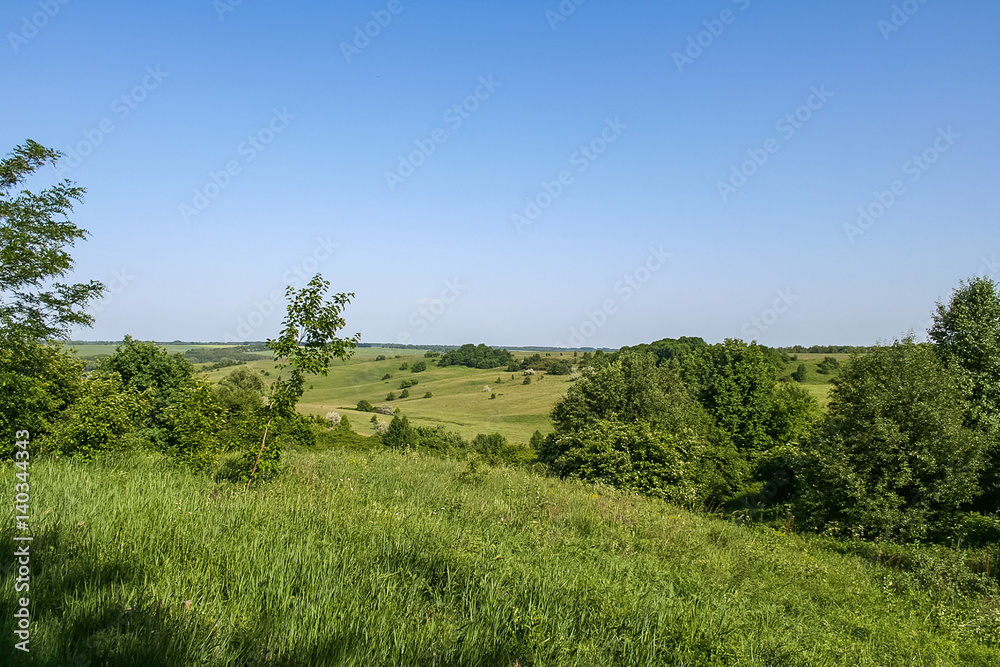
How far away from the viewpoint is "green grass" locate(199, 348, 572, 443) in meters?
69.2

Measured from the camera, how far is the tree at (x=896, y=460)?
1878cm

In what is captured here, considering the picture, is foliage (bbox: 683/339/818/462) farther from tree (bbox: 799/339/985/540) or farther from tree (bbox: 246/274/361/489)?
tree (bbox: 246/274/361/489)

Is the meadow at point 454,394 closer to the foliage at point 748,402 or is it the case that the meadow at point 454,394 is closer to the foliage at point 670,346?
the foliage at point 748,402

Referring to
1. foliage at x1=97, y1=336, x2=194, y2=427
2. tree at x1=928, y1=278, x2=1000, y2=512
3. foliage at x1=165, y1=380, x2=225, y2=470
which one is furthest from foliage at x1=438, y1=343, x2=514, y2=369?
foliage at x1=165, y1=380, x2=225, y2=470

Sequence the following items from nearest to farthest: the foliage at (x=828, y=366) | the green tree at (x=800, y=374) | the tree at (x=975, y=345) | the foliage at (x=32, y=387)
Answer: the foliage at (x=32, y=387) < the tree at (x=975, y=345) < the green tree at (x=800, y=374) < the foliage at (x=828, y=366)

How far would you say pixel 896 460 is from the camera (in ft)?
64.5

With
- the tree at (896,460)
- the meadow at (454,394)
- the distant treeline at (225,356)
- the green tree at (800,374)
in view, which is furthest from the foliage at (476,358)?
the tree at (896,460)

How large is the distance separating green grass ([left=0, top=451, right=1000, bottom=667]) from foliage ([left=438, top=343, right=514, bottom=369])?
105679 mm

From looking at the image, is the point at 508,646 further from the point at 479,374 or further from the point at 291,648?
the point at 479,374

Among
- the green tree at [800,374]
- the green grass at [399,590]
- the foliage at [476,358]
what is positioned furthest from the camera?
the foliage at [476,358]

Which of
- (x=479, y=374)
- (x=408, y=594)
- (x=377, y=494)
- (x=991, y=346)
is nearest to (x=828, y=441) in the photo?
(x=991, y=346)

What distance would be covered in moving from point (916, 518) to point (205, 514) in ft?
74.8

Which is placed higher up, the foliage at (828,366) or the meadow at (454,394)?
the foliage at (828,366)

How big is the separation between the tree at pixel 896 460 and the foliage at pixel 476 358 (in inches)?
3684
